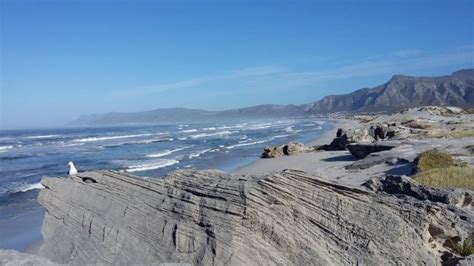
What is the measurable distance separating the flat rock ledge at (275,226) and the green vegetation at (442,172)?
5538mm

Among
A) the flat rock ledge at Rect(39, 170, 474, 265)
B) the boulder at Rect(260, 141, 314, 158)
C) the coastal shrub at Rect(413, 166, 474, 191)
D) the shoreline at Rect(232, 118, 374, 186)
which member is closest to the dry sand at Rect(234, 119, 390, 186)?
the shoreline at Rect(232, 118, 374, 186)

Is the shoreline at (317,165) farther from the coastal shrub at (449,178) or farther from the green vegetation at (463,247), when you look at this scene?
the green vegetation at (463,247)

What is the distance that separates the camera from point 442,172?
12867 millimetres

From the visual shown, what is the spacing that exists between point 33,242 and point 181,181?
917cm

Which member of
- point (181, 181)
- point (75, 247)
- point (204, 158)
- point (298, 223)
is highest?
point (181, 181)

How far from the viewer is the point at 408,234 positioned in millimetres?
5898

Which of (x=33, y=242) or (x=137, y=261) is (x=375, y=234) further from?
(x=33, y=242)

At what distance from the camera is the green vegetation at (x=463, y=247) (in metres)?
6.00

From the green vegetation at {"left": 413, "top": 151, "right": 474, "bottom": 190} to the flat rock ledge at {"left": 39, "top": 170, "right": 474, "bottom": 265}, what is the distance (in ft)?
18.2

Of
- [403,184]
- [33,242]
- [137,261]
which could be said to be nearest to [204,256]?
[137,261]

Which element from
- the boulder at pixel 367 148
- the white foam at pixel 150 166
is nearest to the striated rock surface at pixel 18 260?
the boulder at pixel 367 148

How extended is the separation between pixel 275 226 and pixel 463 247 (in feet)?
8.35

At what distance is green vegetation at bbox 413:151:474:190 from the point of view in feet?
38.1

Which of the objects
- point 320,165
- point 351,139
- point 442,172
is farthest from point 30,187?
point 442,172
